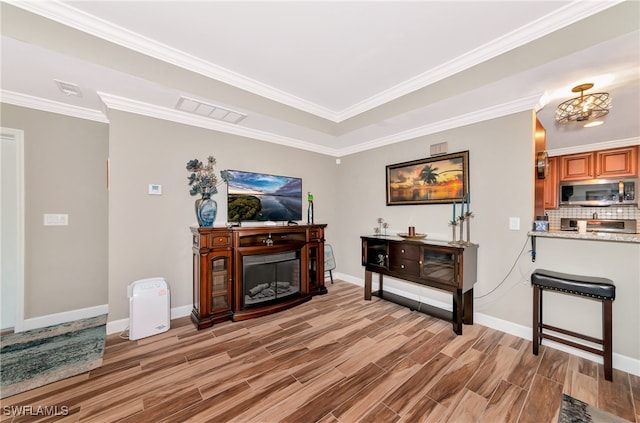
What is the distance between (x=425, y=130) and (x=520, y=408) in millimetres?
2998

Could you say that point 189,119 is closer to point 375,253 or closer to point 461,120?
point 375,253

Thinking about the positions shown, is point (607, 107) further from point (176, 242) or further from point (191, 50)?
point (176, 242)

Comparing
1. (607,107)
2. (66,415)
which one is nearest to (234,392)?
(66,415)

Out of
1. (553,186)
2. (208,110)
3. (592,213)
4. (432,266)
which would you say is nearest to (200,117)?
(208,110)

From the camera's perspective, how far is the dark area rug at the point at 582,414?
1.53 meters

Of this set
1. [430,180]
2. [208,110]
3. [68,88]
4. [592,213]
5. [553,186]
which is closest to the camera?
[68,88]

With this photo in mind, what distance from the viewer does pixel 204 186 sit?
9.34ft

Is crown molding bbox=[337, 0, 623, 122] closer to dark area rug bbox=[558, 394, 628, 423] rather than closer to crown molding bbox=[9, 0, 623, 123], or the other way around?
crown molding bbox=[9, 0, 623, 123]

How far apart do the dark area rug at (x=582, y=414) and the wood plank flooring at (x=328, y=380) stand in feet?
0.18

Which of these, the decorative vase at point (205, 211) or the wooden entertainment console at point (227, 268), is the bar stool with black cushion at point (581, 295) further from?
the decorative vase at point (205, 211)

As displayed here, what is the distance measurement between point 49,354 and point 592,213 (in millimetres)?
7762

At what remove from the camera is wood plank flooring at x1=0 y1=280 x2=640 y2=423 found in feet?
5.23

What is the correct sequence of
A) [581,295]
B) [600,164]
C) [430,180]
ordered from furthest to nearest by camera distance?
[600,164], [430,180], [581,295]

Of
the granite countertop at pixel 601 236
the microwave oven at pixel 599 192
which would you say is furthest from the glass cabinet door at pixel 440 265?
the microwave oven at pixel 599 192
